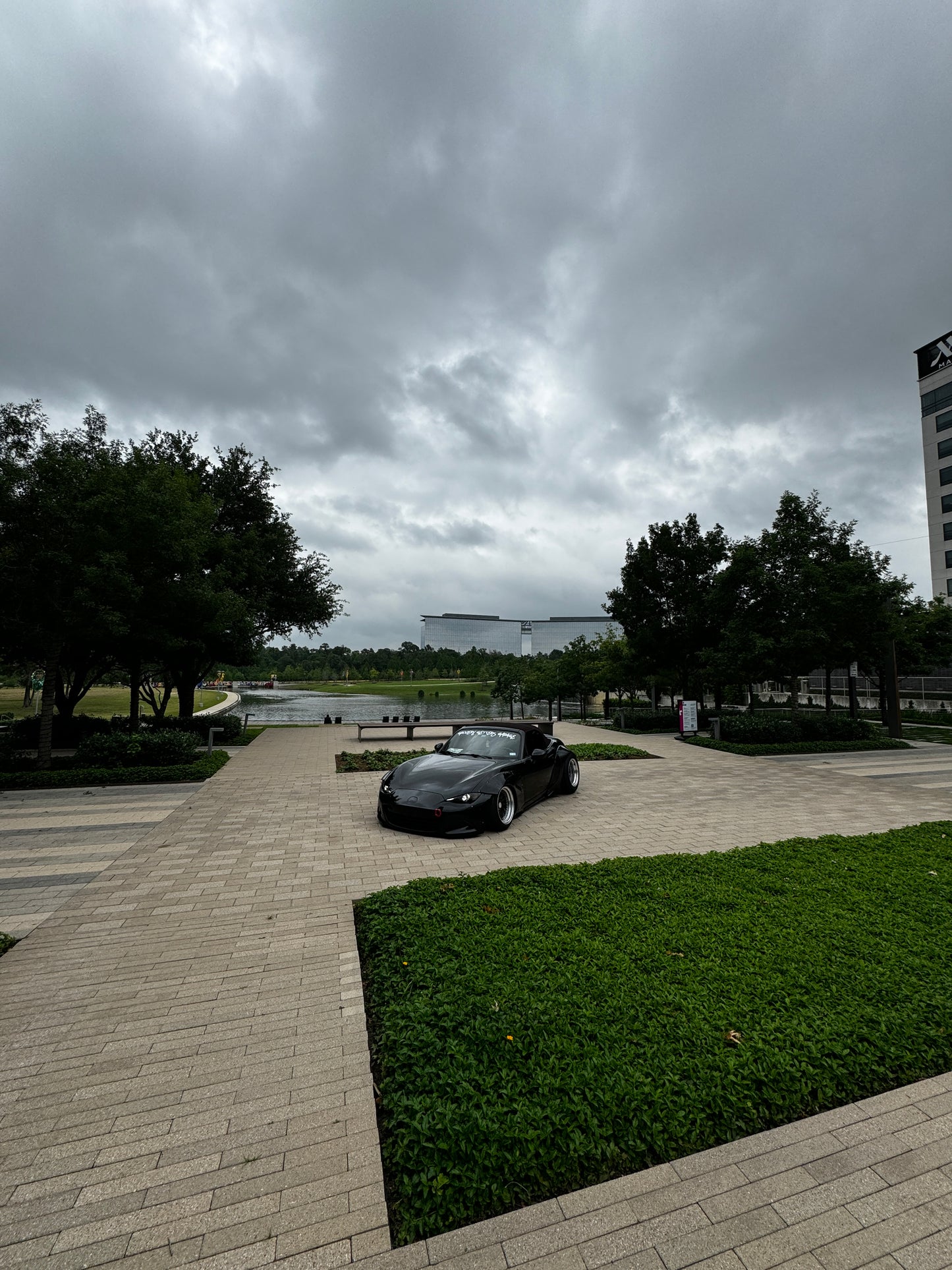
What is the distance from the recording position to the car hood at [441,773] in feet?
23.5

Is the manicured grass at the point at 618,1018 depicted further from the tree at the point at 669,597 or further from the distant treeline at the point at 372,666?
the distant treeline at the point at 372,666

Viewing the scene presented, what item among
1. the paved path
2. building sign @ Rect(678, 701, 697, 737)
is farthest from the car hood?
building sign @ Rect(678, 701, 697, 737)

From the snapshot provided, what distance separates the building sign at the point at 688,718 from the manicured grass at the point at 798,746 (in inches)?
54.3

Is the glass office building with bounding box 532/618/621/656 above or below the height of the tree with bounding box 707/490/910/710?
above

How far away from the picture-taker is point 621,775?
11.9 metres

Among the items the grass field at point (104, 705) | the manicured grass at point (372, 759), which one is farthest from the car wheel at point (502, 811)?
the grass field at point (104, 705)

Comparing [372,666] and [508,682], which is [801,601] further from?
[372,666]

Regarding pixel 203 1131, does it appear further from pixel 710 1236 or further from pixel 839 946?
pixel 839 946

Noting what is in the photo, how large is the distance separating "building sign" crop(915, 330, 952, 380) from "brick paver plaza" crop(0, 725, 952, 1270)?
6559 centimetres

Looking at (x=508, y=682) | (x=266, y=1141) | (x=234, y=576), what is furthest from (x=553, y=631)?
(x=266, y=1141)

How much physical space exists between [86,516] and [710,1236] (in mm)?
12254

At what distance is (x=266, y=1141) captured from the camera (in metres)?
2.37

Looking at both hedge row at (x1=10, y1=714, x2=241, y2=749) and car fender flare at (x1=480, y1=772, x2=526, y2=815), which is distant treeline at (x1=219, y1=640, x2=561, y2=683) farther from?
car fender flare at (x1=480, y1=772, x2=526, y2=815)

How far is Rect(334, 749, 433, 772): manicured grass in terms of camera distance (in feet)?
40.5
